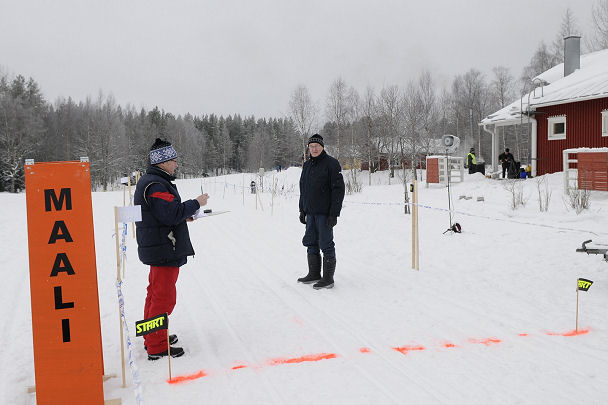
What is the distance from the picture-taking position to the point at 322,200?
5879 millimetres

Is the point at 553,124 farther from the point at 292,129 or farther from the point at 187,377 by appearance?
the point at 292,129

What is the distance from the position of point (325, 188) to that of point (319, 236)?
2.02ft

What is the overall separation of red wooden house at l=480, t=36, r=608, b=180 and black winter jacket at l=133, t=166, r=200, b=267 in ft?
58.1

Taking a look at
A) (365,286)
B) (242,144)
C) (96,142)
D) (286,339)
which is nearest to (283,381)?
(286,339)

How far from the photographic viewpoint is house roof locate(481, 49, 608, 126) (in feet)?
58.5

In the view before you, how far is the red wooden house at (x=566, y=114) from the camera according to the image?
17656mm

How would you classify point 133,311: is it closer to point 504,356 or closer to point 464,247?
point 504,356

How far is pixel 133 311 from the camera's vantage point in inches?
208

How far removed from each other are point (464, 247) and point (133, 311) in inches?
212

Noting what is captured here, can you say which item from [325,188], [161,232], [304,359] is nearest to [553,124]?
[325,188]

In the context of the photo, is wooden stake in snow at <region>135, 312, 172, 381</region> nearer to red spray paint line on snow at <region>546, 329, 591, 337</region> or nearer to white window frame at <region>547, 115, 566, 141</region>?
red spray paint line on snow at <region>546, 329, 591, 337</region>

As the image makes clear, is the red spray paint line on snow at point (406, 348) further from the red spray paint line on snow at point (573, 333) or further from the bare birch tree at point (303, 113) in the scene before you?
the bare birch tree at point (303, 113)

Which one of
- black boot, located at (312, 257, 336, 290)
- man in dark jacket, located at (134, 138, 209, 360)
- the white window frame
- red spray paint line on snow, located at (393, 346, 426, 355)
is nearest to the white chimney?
the white window frame

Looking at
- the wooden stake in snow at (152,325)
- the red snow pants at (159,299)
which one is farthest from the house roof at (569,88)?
the wooden stake in snow at (152,325)
